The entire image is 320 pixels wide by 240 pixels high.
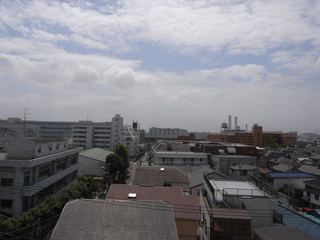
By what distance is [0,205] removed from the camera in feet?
47.5

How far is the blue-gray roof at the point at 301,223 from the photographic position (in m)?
9.52

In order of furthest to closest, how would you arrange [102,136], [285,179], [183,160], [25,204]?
1. [102,136]
2. [183,160]
3. [285,179]
4. [25,204]

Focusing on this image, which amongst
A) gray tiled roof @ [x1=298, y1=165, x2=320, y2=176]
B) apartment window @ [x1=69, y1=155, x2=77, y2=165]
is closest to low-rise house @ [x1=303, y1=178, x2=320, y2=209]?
gray tiled roof @ [x1=298, y1=165, x2=320, y2=176]

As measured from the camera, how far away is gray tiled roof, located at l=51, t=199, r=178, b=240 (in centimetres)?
709

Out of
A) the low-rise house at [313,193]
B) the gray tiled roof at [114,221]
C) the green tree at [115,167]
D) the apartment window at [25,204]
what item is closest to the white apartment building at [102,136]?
the green tree at [115,167]

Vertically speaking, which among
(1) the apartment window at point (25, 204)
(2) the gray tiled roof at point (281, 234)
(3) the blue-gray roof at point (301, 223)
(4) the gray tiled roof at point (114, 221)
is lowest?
(1) the apartment window at point (25, 204)

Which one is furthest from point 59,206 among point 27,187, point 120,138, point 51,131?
point 51,131

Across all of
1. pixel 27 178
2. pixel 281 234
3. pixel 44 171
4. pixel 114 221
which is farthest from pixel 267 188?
pixel 44 171

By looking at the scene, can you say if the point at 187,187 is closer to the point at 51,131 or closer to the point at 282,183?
the point at 282,183

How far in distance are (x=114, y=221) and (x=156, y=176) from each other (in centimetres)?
1130

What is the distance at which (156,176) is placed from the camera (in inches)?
737

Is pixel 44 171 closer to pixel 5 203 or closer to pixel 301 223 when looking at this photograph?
pixel 5 203

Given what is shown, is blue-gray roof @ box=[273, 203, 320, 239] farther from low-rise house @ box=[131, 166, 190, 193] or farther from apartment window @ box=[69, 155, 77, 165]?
apartment window @ box=[69, 155, 77, 165]

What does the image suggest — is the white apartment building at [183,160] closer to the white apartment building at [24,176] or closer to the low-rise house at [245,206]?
the white apartment building at [24,176]
